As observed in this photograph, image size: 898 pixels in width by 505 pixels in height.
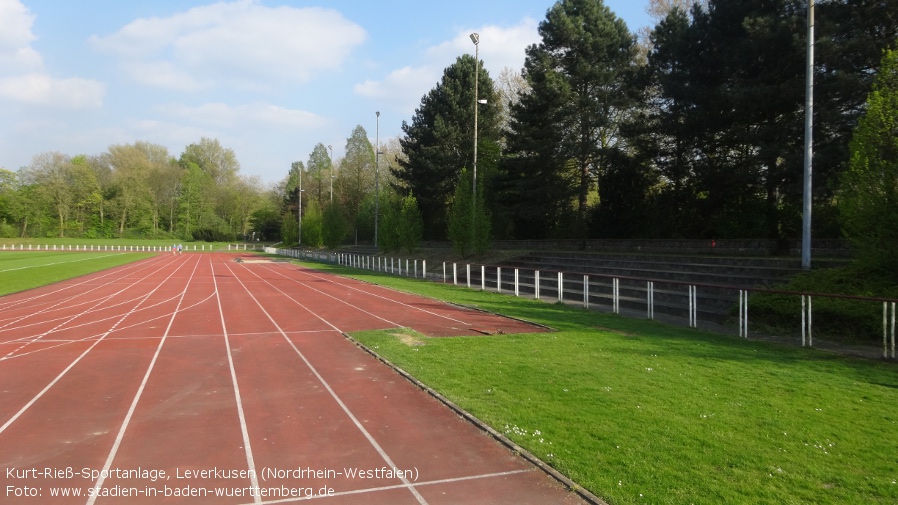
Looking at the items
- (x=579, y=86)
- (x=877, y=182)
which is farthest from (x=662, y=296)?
(x=579, y=86)

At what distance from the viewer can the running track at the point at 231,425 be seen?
4.73 meters

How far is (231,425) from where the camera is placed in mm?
6363

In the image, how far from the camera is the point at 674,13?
27656 mm

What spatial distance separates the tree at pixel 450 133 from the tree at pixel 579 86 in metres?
10.0

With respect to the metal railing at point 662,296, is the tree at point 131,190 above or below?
above

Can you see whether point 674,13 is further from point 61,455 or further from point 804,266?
point 61,455

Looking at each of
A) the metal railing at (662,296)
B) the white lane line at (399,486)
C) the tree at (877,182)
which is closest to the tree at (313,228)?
the metal railing at (662,296)

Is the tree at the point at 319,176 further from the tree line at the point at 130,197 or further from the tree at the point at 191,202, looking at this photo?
the tree at the point at 191,202

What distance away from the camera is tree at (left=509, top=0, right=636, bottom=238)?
1266 inches

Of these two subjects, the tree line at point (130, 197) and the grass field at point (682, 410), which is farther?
the tree line at point (130, 197)

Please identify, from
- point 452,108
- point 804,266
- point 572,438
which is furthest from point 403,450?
point 452,108

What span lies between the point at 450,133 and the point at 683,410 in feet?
131

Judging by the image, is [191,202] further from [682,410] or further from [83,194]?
[682,410]

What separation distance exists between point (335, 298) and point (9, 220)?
96914mm
